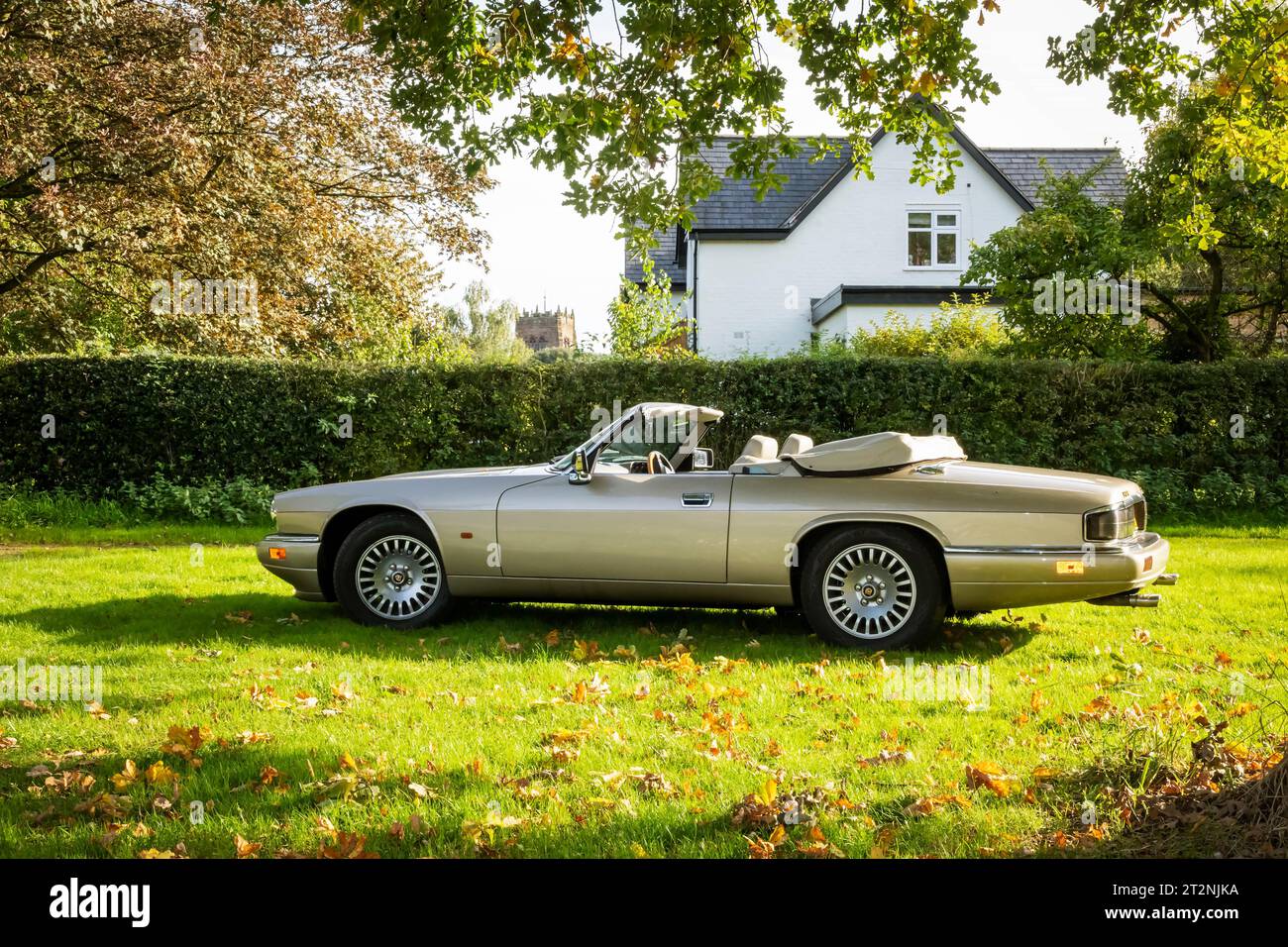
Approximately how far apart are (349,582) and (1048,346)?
12263 mm

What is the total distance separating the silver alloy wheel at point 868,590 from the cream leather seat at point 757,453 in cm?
92

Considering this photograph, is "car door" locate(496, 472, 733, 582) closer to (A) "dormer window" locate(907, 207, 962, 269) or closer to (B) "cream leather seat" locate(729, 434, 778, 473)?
(B) "cream leather seat" locate(729, 434, 778, 473)

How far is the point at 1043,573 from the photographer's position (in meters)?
→ 6.03

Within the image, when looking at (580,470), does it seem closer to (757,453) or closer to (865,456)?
(757,453)

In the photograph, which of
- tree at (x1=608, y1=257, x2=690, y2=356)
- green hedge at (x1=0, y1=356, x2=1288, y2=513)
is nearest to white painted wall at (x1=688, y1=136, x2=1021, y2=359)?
tree at (x1=608, y1=257, x2=690, y2=356)

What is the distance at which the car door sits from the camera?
648cm

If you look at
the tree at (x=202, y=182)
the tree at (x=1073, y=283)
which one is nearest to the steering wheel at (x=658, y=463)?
the tree at (x=202, y=182)

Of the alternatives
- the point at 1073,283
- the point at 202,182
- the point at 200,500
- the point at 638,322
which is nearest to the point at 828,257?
the point at 638,322

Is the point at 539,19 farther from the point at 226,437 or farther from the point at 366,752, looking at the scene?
the point at 226,437

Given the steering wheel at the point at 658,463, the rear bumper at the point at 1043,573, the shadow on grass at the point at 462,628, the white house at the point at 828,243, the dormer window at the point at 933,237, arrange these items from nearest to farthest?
the rear bumper at the point at 1043,573 → the shadow on grass at the point at 462,628 → the steering wheel at the point at 658,463 → the white house at the point at 828,243 → the dormer window at the point at 933,237

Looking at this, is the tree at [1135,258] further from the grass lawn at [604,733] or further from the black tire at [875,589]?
the black tire at [875,589]

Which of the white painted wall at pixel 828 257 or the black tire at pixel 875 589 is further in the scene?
the white painted wall at pixel 828 257

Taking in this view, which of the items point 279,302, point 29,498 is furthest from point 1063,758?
point 279,302

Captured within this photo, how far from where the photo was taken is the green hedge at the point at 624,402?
13.2 metres
